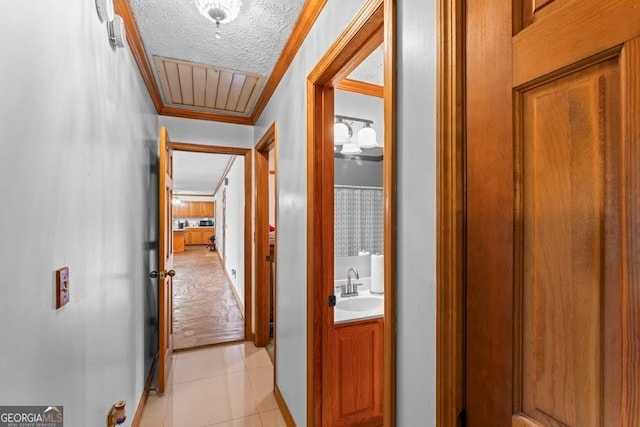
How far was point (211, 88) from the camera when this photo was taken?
8.21 feet

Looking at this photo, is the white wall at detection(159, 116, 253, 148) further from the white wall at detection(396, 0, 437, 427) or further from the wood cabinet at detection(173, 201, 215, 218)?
the wood cabinet at detection(173, 201, 215, 218)

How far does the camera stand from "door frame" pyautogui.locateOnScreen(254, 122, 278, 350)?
299 cm

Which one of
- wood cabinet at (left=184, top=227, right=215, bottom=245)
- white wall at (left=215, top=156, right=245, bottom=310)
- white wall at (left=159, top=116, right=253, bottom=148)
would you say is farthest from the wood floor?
wood cabinet at (left=184, top=227, right=215, bottom=245)

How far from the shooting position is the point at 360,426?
1755 mm

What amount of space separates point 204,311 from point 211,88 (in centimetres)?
317

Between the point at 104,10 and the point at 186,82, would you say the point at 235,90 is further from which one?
the point at 104,10

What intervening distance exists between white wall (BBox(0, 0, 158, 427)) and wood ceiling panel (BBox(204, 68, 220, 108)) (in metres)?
0.63

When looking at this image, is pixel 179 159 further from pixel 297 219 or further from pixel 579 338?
pixel 579 338

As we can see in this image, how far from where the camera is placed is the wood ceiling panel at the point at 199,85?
2227 millimetres

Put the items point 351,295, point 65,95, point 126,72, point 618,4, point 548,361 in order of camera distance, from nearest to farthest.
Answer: point 618,4 → point 548,361 → point 65,95 → point 126,72 → point 351,295

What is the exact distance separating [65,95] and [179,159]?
4884mm

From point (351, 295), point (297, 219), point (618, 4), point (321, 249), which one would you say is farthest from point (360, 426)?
point (618, 4)

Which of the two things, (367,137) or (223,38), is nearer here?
(223,38)

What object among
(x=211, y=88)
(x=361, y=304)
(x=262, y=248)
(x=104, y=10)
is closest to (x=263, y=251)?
(x=262, y=248)
